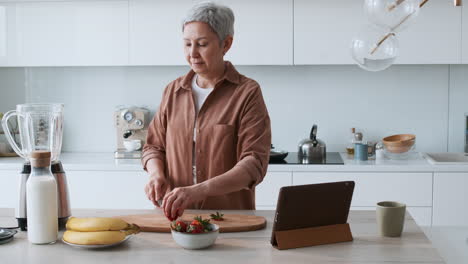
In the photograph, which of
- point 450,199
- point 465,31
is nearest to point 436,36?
point 465,31

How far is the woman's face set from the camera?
225 centimetres

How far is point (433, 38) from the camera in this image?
3.79 metres

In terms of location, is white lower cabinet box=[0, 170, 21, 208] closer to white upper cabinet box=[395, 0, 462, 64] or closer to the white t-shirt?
the white t-shirt

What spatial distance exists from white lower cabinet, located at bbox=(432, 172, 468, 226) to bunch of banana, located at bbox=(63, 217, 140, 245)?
7.75ft

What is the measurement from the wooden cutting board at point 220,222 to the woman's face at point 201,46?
1.89 feet

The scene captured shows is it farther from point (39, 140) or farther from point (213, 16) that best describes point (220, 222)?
point (213, 16)

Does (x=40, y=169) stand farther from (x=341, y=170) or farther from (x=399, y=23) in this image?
(x=341, y=170)

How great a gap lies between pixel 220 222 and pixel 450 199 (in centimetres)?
215

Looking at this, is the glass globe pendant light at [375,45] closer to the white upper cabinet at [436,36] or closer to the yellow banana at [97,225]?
the yellow banana at [97,225]

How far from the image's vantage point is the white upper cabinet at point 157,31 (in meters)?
3.89

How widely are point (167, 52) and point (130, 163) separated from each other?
0.77 metres

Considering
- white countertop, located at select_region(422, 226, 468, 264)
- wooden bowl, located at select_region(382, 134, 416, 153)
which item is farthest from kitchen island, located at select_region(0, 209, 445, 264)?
wooden bowl, located at select_region(382, 134, 416, 153)

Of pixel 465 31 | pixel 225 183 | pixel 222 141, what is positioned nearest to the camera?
pixel 225 183

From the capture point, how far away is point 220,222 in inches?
78.4
